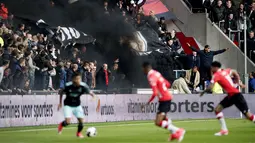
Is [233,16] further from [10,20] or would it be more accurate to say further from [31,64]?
[31,64]

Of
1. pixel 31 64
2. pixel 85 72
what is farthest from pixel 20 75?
pixel 85 72

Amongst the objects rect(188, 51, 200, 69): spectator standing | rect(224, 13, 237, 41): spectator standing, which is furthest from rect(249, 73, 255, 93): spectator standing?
rect(224, 13, 237, 41): spectator standing

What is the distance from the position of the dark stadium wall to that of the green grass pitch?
662 cm

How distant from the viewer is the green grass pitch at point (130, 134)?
77.5ft

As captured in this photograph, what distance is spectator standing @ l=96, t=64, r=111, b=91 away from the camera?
34.8m

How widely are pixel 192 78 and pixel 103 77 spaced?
5.35m

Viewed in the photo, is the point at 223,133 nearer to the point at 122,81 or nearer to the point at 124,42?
the point at 122,81

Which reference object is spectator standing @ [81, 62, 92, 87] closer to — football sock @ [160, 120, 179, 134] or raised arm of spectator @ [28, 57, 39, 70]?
raised arm of spectator @ [28, 57, 39, 70]

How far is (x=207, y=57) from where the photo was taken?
38469 millimetres

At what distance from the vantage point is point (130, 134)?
87.5ft

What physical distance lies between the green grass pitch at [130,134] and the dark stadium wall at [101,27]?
6.62 meters

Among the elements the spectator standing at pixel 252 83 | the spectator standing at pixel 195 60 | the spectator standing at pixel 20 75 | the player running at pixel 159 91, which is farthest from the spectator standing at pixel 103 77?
the player running at pixel 159 91

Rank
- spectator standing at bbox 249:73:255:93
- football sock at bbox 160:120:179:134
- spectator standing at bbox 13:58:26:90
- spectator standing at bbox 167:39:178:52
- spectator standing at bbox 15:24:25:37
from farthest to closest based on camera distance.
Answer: spectator standing at bbox 249:73:255:93
spectator standing at bbox 167:39:178:52
spectator standing at bbox 15:24:25:37
spectator standing at bbox 13:58:26:90
football sock at bbox 160:120:179:134

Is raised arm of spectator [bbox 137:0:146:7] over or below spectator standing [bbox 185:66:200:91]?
over
